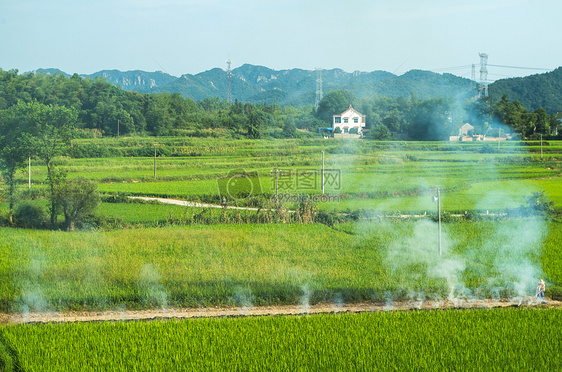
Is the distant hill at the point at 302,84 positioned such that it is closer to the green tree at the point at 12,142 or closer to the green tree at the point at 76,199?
the green tree at the point at 12,142

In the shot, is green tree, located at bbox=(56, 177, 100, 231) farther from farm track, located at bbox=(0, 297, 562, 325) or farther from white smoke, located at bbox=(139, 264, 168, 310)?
farm track, located at bbox=(0, 297, 562, 325)

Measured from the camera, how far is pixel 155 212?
17234 millimetres

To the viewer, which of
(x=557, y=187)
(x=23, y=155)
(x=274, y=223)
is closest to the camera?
(x=23, y=155)

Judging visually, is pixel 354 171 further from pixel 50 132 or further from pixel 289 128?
pixel 50 132

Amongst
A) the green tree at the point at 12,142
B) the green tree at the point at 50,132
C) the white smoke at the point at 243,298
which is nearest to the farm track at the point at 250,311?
the white smoke at the point at 243,298

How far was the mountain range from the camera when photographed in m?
14.6

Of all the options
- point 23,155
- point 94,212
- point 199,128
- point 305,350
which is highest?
point 199,128

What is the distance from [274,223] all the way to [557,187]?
644 inches

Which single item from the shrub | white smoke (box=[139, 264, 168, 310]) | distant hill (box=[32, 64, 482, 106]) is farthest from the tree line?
white smoke (box=[139, 264, 168, 310])

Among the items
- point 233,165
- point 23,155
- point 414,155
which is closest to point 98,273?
point 23,155

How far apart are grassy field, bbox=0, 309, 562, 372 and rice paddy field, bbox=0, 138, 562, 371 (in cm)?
3

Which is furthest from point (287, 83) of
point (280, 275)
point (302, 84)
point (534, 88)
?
point (280, 275)

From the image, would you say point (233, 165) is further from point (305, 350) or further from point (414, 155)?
point (305, 350)

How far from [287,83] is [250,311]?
2124 centimetres
